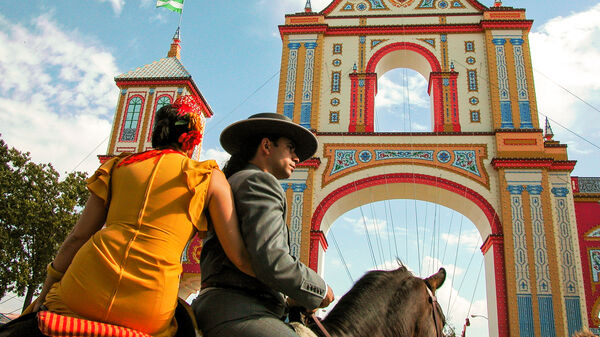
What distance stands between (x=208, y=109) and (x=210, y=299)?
50.0 feet

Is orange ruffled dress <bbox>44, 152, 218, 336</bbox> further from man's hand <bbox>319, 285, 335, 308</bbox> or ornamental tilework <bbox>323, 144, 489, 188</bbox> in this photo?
Result: ornamental tilework <bbox>323, 144, 489, 188</bbox>

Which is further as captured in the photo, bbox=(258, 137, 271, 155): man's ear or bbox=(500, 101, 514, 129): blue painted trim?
bbox=(500, 101, 514, 129): blue painted trim

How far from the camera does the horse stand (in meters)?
2.26

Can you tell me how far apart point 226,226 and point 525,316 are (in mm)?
10476

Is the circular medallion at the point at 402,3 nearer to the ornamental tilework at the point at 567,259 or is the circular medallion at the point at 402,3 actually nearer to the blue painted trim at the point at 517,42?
the blue painted trim at the point at 517,42

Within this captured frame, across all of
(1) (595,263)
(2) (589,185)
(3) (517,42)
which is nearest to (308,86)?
(3) (517,42)

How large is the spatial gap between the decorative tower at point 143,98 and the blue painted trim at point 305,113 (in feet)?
11.5

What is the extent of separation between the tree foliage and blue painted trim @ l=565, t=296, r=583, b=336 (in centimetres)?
1249

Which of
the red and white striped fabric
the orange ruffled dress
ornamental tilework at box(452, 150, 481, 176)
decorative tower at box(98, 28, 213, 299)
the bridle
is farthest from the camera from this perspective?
decorative tower at box(98, 28, 213, 299)

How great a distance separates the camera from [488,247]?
12086 millimetres

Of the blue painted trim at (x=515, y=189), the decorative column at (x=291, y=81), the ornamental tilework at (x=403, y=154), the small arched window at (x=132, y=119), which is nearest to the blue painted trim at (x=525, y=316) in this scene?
the blue painted trim at (x=515, y=189)

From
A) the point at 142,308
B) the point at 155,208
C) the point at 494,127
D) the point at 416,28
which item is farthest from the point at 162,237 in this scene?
the point at 416,28

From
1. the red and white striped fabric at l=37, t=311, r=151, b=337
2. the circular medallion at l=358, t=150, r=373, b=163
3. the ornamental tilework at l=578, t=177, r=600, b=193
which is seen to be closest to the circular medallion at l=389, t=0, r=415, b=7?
the circular medallion at l=358, t=150, r=373, b=163

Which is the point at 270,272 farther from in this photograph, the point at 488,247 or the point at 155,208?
the point at 488,247
